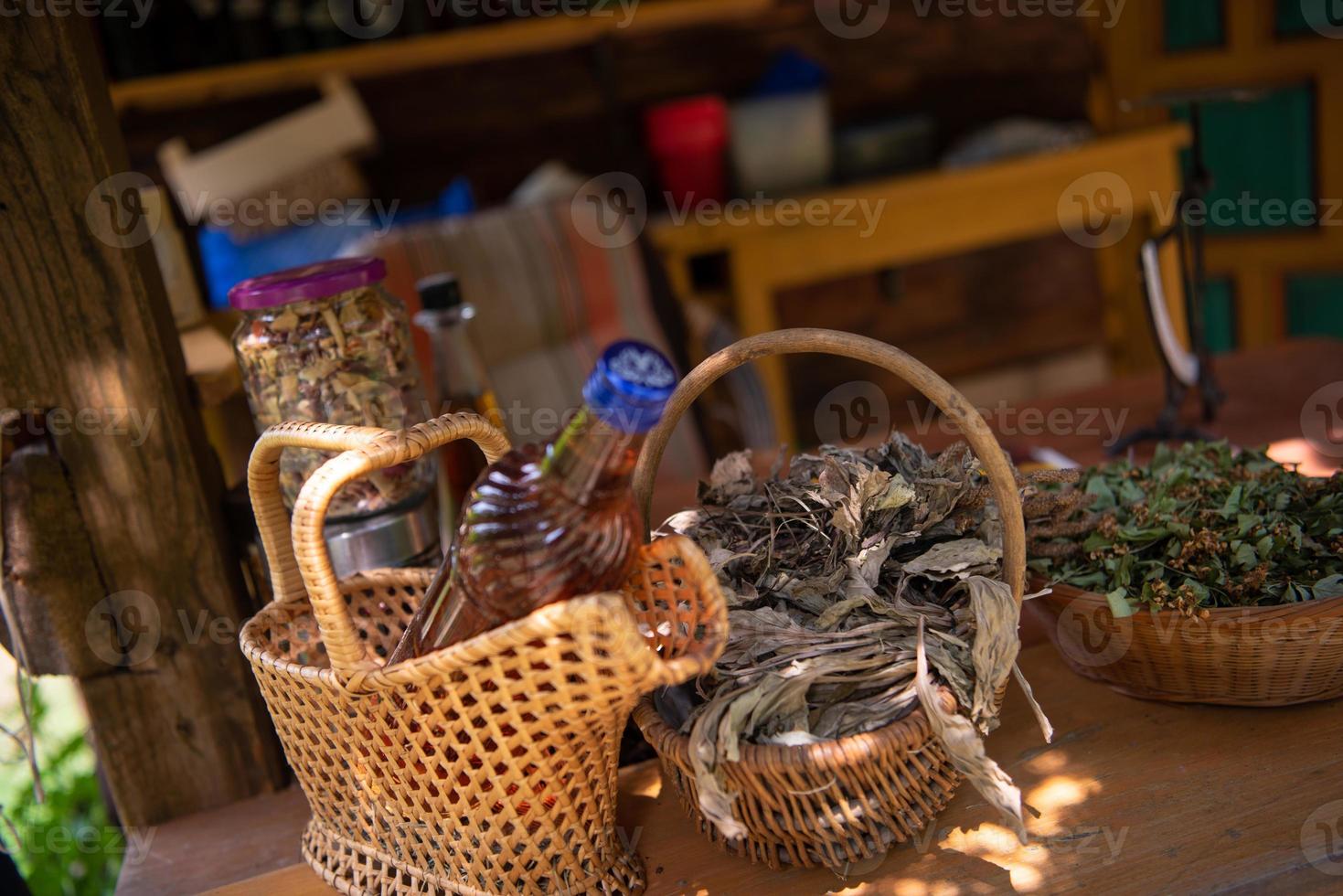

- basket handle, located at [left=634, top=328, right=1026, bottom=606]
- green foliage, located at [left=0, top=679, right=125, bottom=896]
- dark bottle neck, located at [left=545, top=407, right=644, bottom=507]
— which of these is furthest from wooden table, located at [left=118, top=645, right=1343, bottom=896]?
green foliage, located at [left=0, top=679, right=125, bottom=896]

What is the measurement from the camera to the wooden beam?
89 cm

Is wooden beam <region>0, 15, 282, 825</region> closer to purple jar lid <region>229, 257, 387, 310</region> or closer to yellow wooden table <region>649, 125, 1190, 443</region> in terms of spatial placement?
purple jar lid <region>229, 257, 387, 310</region>

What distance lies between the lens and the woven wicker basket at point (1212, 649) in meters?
0.76

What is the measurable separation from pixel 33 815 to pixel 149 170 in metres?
1.49

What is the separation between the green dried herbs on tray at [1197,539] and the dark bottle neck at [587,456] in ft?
1.35

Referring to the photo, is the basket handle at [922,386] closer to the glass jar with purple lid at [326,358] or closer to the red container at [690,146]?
the glass jar with purple lid at [326,358]

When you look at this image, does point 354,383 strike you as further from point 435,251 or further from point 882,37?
point 882,37

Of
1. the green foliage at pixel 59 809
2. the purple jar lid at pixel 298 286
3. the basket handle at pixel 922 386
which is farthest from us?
the green foliage at pixel 59 809

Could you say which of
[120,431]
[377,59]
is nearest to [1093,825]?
[120,431]

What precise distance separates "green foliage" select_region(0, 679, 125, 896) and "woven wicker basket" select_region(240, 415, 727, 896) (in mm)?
833

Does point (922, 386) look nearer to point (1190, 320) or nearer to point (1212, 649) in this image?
point (1212, 649)

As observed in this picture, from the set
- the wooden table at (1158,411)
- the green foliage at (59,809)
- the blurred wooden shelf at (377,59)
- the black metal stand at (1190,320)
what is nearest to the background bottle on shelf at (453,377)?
the wooden table at (1158,411)

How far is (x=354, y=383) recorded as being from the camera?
921 mm

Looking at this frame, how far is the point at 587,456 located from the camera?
25.0 inches
